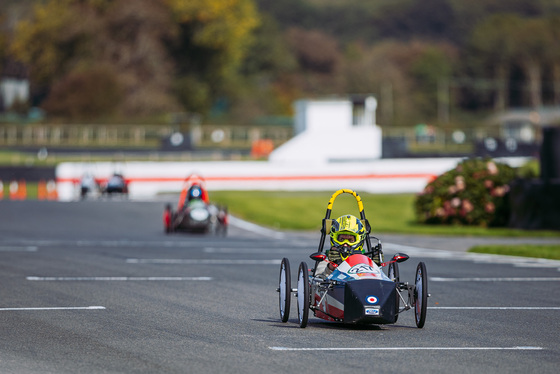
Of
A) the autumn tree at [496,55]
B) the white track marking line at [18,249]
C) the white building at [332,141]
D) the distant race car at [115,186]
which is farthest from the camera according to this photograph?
the autumn tree at [496,55]

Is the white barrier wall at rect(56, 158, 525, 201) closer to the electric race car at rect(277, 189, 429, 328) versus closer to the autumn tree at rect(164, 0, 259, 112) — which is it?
the electric race car at rect(277, 189, 429, 328)

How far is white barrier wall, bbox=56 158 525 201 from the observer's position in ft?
146

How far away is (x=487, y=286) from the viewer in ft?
51.0

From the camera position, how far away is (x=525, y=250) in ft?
68.6

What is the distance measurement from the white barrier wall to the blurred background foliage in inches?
1683

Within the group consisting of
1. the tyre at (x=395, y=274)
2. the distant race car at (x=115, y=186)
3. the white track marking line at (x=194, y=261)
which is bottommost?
the white track marking line at (x=194, y=261)

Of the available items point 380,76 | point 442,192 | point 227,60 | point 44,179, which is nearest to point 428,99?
point 380,76

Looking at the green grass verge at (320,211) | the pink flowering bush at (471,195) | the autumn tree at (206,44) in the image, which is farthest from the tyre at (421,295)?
the autumn tree at (206,44)

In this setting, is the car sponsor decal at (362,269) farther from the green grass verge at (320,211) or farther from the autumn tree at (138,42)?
the autumn tree at (138,42)

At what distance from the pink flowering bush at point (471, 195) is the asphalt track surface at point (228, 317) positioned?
718 cm

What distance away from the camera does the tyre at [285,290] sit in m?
11.2

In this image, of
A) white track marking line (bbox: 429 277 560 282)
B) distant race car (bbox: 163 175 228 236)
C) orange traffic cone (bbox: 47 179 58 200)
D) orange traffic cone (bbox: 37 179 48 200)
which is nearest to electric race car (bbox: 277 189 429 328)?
white track marking line (bbox: 429 277 560 282)

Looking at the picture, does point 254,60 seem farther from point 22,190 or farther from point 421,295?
point 421,295

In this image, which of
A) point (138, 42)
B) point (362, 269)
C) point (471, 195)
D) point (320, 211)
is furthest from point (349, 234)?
point (138, 42)
